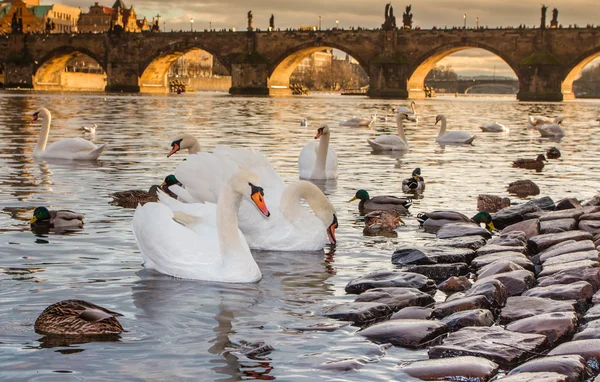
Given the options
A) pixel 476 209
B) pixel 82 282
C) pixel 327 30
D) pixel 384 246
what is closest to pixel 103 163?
pixel 476 209

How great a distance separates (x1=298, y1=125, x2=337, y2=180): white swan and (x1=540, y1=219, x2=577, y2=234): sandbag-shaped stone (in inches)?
150

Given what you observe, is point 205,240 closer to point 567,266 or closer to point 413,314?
point 413,314

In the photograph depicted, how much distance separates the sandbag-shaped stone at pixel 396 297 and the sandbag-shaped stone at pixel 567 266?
3.05 ft

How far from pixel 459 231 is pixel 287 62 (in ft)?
246

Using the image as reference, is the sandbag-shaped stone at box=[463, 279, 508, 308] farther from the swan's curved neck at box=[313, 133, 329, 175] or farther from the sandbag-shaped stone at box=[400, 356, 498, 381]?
the swan's curved neck at box=[313, 133, 329, 175]

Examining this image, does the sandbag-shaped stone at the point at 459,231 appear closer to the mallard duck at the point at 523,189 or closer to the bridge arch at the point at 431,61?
the mallard duck at the point at 523,189

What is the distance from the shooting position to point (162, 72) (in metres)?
91.6

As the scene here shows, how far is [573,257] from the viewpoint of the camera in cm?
628

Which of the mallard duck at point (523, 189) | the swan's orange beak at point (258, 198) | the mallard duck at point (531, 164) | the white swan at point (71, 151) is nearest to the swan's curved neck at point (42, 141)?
the white swan at point (71, 151)

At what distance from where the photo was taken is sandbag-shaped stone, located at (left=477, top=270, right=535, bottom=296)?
18.8 ft

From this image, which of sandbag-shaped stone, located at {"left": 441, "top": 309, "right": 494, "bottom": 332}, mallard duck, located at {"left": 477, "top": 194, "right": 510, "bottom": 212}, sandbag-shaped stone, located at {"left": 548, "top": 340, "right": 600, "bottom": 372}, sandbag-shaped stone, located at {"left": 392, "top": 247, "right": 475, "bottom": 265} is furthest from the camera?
mallard duck, located at {"left": 477, "top": 194, "right": 510, "bottom": 212}

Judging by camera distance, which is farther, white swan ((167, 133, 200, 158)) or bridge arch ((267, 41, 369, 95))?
bridge arch ((267, 41, 369, 95))

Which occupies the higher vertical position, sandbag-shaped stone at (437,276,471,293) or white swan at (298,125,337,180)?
white swan at (298,125,337,180)

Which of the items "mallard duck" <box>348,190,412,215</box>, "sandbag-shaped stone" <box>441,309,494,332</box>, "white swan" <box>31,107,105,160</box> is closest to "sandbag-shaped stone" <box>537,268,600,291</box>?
"sandbag-shaped stone" <box>441,309,494,332</box>
